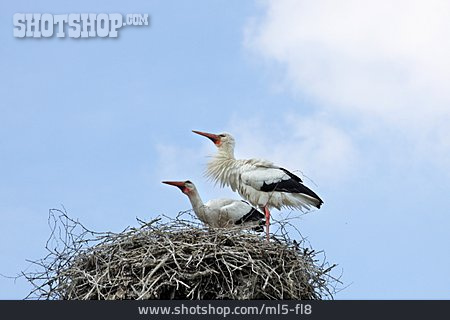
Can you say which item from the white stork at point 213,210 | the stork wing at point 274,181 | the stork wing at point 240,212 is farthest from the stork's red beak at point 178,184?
the stork wing at point 274,181

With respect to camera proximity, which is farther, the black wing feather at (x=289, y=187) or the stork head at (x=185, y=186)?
the black wing feather at (x=289, y=187)

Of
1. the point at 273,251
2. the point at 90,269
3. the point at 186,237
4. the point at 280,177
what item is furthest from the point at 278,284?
the point at 280,177

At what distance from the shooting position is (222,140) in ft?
27.0

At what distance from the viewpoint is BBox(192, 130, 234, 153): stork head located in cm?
822

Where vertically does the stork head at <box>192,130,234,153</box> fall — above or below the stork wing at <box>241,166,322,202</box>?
above

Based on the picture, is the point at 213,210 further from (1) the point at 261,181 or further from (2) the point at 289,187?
(2) the point at 289,187

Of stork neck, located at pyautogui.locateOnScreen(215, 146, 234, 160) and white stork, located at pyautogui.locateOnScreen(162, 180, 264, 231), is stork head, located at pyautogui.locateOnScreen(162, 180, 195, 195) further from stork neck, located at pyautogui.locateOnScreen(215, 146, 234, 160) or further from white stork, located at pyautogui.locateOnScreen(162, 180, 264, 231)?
stork neck, located at pyautogui.locateOnScreen(215, 146, 234, 160)

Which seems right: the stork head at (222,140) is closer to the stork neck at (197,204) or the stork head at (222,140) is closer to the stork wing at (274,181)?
the stork wing at (274,181)

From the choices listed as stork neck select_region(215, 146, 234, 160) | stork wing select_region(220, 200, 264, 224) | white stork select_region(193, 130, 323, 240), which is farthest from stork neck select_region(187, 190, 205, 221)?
stork neck select_region(215, 146, 234, 160)

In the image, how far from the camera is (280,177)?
796 centimetres

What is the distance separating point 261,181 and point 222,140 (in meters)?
0.59

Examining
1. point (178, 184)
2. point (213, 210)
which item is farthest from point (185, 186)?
point (213, 210)

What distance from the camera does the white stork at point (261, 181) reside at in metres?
7.94
